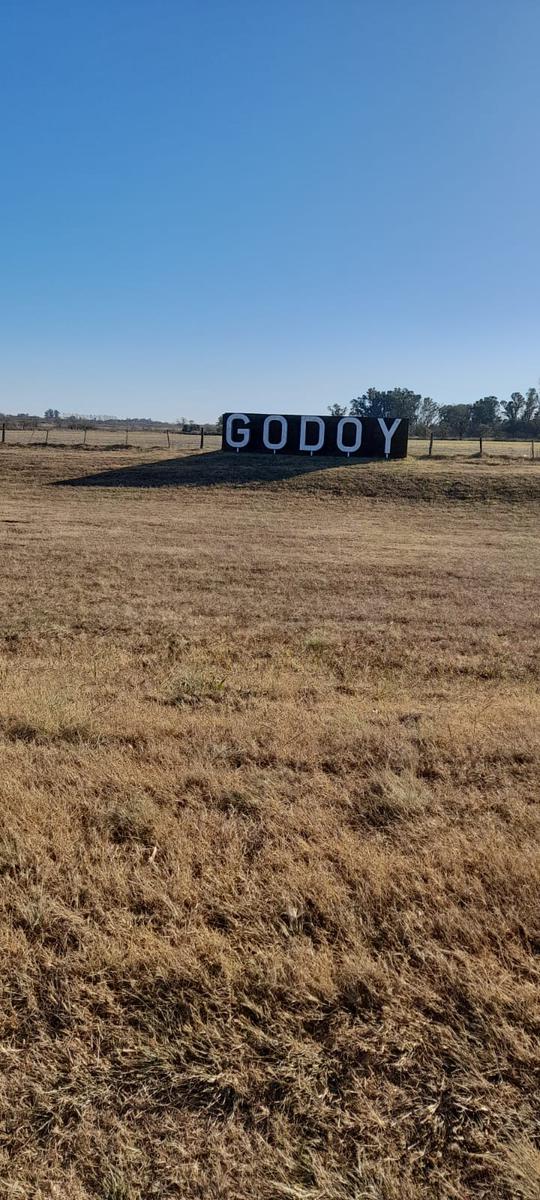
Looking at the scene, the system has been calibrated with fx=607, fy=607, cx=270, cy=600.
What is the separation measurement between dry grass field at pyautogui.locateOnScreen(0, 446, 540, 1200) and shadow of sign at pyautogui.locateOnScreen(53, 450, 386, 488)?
2560 cm

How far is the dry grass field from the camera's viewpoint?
72.1 inches

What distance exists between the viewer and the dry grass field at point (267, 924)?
1.83 m

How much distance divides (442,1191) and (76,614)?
8.25 metres

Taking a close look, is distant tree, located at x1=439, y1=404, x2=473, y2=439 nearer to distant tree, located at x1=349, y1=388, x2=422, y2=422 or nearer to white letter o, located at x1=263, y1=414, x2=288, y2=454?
distant tree, located at x1=349, y1=388, x2=422, y2=422

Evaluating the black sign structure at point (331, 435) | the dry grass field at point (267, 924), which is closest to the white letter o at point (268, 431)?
the black sign structure at point (331, 435)

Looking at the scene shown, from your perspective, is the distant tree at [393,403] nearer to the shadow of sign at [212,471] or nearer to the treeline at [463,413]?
the treeline at [463,413]

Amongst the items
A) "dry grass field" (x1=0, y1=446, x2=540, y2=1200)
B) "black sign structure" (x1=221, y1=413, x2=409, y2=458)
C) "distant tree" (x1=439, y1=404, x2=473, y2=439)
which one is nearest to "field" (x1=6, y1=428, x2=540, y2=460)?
"black sign structure" (x1=221, y1=413, x2=409, y2=458)

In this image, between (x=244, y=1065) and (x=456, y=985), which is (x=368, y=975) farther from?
(x=244, y=1065)

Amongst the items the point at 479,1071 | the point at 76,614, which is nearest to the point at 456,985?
the point at 479,1071

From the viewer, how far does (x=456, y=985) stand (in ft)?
7.70

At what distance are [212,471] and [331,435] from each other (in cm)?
915

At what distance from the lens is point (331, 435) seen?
39312 mm

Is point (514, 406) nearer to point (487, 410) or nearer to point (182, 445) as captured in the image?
point (487, 410)

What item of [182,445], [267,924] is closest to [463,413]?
[182,445]
